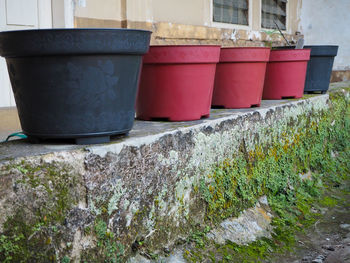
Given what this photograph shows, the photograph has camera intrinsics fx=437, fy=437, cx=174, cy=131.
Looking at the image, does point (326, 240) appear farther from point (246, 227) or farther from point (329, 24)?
point (329, 24)

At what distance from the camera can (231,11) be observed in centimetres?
468

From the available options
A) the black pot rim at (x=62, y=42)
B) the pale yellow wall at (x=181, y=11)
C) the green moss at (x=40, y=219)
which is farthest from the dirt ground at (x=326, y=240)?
the pale yellow wall at (x=181, y=11)

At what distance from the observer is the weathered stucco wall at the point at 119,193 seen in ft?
4.23

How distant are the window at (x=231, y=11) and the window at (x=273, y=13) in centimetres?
50

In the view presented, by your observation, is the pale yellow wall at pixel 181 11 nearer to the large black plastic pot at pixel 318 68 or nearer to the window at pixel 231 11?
the window at pixel 231 11

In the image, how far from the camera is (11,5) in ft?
9.36

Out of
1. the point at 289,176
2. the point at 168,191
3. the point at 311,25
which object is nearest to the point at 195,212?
the point at 168,191

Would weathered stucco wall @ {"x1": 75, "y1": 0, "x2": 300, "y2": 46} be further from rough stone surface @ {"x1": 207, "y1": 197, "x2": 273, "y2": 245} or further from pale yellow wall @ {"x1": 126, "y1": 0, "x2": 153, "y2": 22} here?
rough stone surface @ {"x1": 207, "y1": 197, "x2": 273, "y2": 245}


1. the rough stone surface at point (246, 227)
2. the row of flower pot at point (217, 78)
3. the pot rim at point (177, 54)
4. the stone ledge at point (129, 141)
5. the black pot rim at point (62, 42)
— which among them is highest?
the black pot rim at point (62, 42)

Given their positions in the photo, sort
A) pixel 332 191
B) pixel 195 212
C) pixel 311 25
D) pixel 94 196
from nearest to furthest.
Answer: pixel 94 196 < pixel 195 212 < pixel 332 191 < pixel 311 25

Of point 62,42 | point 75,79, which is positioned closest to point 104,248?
point 75,79

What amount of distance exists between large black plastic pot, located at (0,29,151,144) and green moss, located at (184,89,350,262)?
0.67 m

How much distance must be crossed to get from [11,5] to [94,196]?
6.26 feet

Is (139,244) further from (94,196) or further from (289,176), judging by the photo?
(289,176)
